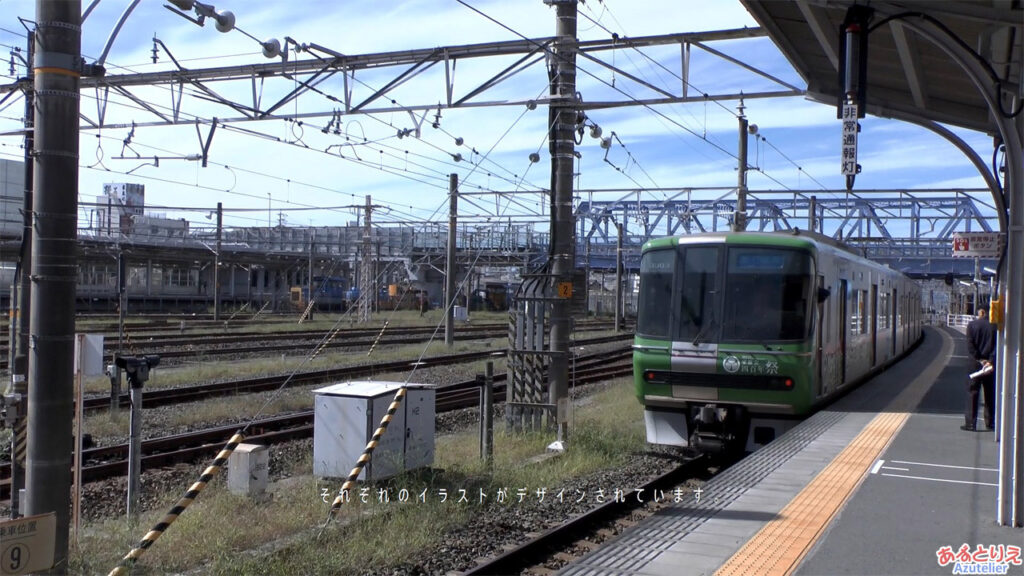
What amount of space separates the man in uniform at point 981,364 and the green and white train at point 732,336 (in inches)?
67.8

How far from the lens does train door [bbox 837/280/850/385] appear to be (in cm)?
1285

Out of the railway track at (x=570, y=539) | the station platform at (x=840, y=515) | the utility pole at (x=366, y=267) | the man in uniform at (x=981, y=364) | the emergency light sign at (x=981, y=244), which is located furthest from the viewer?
the utility pole at (x=366, y=267)

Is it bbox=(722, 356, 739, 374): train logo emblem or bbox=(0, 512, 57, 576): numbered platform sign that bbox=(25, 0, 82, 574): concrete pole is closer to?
bbox=(0, 512, 57, 576): numbered platform sign

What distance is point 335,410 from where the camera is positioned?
9391 mm

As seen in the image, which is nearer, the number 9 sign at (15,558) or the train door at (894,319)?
the number 9 sign at (15,558)

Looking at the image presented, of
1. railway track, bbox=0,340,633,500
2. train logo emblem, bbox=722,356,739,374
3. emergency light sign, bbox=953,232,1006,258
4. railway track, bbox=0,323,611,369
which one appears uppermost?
emergency light sign, bbox=953,232,1006,258

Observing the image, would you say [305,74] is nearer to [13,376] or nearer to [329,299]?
[13,376]

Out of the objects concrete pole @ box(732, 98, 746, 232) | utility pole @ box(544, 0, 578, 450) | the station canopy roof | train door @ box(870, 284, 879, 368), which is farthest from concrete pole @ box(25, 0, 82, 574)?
concrete pole @ box(732, 98, 746, 232)

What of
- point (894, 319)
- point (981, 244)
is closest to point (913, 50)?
point (981, 244)

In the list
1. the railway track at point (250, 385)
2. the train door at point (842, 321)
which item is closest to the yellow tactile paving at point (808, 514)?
the train door at point (842, 321)

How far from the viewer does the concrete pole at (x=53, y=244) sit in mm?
5492

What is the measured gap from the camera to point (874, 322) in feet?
54.9

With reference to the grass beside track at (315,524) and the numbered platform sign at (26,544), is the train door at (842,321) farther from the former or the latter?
the numbered platform sign at (26,544)

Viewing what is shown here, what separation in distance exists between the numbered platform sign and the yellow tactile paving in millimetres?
3843
